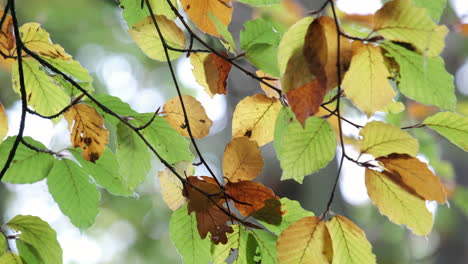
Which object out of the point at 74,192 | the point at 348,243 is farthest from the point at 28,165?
the point at 348,243

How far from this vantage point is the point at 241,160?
0.51m

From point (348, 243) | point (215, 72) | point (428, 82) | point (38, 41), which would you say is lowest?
point (348, 243)

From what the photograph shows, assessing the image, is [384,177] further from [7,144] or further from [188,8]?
[7,144]

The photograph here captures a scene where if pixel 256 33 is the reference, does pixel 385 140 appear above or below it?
below

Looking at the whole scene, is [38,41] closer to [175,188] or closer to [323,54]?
[175,188]

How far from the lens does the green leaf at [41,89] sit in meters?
0.58

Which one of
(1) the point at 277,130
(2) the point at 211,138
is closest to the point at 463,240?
(2) the point at 211,138

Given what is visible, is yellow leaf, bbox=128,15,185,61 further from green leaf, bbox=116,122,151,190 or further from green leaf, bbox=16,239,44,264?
green leaf, bbox=16,239,44,264

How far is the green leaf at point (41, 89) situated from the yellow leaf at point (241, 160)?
240 mm

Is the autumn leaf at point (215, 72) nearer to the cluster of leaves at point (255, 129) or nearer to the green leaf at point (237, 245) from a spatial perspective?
the cluster of leaves at point (255, 129)

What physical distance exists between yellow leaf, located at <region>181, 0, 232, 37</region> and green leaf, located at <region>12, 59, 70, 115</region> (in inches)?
8.1

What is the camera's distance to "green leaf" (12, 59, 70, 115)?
58cm

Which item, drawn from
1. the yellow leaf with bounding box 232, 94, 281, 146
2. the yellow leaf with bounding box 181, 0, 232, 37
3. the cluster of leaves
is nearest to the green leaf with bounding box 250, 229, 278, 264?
the cluster of leaves

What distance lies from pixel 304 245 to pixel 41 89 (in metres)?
0.37
